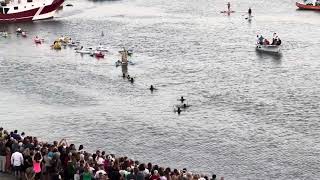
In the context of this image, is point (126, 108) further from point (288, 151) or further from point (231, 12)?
point (231, 12)

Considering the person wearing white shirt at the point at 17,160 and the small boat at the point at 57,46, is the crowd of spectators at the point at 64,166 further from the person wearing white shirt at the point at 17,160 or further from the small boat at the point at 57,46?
the small boat at the point at 57,46

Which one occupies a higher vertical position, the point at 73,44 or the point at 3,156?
the point at 73,44

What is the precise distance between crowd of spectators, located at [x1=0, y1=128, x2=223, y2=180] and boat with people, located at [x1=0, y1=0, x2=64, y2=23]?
82.4m

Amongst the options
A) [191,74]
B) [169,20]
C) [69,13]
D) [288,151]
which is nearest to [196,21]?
[169,20]

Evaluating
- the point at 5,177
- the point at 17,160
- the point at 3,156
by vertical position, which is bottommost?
the point at 5,177

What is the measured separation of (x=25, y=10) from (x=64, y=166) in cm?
8573

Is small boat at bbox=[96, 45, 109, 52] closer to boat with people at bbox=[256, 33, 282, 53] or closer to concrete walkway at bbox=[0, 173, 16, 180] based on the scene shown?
boat with people at bbox=[256, 33, 282, 53]

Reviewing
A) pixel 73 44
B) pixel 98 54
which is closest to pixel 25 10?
pixel 73 44

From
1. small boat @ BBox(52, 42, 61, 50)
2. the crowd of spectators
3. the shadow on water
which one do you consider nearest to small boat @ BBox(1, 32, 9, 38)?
small boat @ BBox(52, 42, 61, 50)

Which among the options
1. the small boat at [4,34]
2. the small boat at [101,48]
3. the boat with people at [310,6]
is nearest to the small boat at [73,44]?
the small boat at [101,48]

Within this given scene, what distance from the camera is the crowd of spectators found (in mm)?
29188

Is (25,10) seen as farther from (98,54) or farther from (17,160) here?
(17,160)

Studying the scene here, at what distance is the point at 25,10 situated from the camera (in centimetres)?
11281

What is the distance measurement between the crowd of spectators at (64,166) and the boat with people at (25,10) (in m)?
82.4
